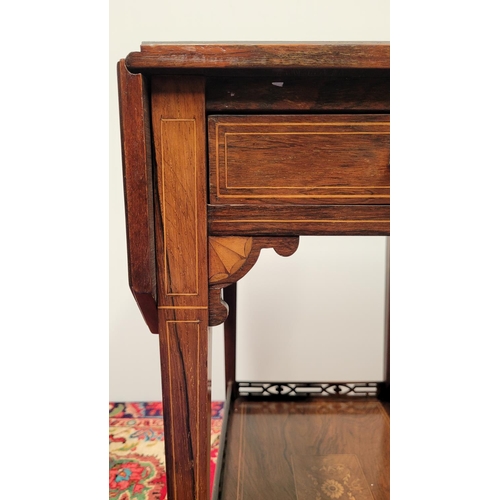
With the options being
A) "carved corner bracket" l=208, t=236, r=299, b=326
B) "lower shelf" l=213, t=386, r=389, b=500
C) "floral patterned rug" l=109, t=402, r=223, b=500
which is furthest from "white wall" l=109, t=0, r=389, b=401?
"carved corner bracket" l=208, t=236, r=299, b=326

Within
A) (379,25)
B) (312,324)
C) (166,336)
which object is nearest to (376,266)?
(312,324)

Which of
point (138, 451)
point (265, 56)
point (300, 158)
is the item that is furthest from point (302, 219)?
point (138, 451)

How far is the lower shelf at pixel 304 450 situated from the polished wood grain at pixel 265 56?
2.55 ft

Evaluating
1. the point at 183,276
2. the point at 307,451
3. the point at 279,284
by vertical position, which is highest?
the point at 183,276

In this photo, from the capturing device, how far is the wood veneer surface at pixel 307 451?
100 cm

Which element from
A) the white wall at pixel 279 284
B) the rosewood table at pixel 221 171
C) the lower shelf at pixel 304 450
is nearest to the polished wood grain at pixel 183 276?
the rosewood table at pixel 221 171

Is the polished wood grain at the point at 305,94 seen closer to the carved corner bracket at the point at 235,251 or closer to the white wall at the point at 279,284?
the carved corner bracket at the point at 235,251

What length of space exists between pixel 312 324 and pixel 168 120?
4.10ft

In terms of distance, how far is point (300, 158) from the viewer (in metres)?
0.65

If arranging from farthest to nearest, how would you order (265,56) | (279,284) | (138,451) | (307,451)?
1. (279,284)
2. (138,451)
3. (307,451)
4. (265,56)

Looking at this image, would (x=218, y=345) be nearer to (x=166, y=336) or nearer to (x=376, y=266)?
(x=376, y=266)

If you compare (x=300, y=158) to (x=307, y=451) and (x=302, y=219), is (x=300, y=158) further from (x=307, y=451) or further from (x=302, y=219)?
(x=307, y=451)

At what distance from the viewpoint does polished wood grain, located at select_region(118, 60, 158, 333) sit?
2.02 feet

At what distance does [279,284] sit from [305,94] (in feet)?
3.78
